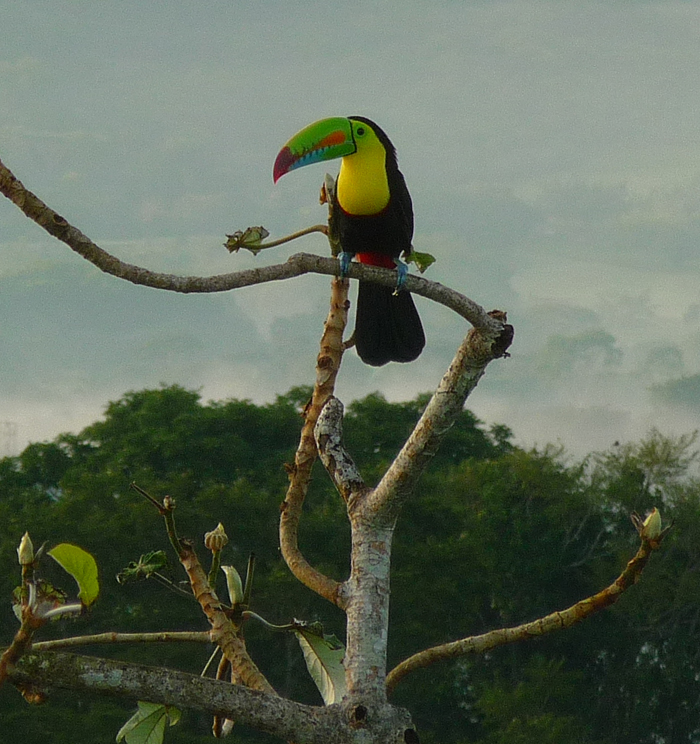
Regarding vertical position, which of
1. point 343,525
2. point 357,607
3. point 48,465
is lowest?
point 357,607

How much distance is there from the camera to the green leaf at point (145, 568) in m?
3.86

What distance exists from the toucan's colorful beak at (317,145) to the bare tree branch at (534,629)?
2574 millimetres

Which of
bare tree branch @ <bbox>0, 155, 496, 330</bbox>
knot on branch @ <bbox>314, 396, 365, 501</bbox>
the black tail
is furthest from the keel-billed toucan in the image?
bare tree branch @ <bbox>0, 155, 496, 330</bbox>

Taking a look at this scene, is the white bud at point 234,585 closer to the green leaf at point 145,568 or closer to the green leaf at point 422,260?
the green leaf at point 145,568

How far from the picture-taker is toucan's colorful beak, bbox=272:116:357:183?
19.8 ft

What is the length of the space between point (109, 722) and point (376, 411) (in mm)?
15015

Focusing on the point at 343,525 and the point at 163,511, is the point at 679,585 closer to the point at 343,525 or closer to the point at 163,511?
the point at 343,525

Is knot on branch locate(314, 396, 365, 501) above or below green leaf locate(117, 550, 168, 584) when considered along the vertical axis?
above

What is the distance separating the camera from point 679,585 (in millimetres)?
37938

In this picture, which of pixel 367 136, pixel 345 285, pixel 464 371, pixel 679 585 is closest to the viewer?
pixel 464 371

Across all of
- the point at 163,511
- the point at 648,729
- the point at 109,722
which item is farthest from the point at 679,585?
the point at 163,511

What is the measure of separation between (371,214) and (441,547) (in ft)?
84.6

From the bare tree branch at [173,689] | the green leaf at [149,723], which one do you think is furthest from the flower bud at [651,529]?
the green leaf at [149,723]

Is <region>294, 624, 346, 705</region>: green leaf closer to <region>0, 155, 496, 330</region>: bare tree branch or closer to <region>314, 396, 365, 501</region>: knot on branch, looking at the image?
<region>314, 396, 365, 501</region>: knot on branch
